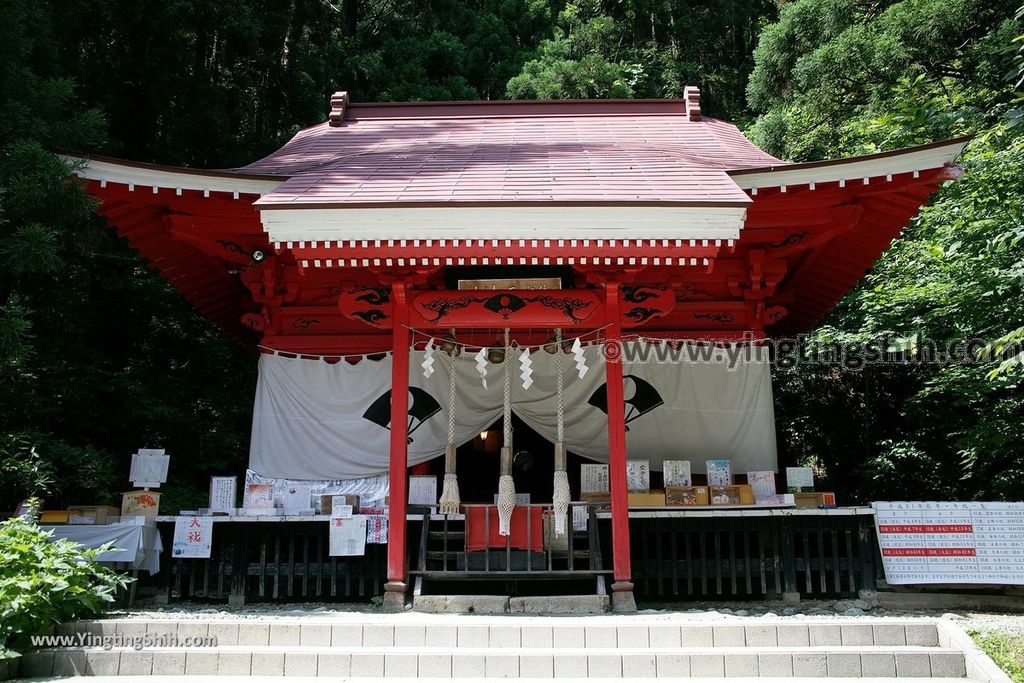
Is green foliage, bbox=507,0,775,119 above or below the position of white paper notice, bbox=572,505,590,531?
above

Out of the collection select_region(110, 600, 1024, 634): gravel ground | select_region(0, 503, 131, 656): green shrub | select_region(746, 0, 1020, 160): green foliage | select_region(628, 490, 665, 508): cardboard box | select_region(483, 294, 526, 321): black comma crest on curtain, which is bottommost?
select_region(110, 600, 1024, 634): gravel ground

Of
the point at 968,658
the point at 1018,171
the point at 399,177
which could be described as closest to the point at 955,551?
the point at 968,658

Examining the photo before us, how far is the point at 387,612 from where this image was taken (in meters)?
5.83

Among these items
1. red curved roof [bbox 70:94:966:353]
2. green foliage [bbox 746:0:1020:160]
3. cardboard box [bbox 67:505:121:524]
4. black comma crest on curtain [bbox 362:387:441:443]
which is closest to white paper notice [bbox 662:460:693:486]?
red curved roof [bbox 70:94:966:353]

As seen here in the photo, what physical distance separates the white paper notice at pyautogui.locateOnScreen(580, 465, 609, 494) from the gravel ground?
144 cm

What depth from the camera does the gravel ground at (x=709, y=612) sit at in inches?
216

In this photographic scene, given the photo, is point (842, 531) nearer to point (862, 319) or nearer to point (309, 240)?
point (862, 319)

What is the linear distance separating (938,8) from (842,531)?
8222 millimetres

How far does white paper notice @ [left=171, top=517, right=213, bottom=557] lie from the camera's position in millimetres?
6473

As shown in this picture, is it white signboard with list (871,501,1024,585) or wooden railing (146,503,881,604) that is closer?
white signboard with list (871,501,1024,585)

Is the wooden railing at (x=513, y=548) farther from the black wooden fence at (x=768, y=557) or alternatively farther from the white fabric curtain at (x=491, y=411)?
the white fabric curtain at (x=491, y=411)

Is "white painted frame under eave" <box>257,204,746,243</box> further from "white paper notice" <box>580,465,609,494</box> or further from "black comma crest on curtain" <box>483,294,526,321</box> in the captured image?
"white paper notice" <box>580,465,609,494</box>
